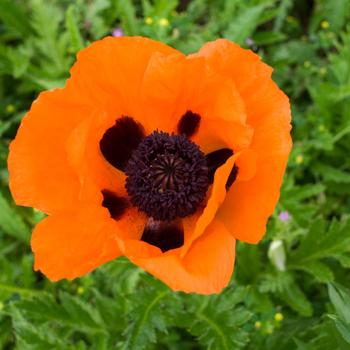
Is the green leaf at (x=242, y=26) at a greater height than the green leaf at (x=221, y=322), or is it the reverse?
the green leaf at (x=242, y=26)

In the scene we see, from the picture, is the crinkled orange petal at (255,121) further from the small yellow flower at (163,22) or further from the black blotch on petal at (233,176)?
Result: the small yellow flower at (163,22)

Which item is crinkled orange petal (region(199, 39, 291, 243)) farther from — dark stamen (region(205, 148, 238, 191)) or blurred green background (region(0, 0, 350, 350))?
blurred green background (region(0, 0, 350, 350))

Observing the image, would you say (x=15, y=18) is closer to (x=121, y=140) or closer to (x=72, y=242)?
(x=121, y=140)

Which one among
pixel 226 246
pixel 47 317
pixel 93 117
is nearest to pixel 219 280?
pixel 226 246

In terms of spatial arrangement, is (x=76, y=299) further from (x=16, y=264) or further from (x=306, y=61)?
(x=306, y=61)

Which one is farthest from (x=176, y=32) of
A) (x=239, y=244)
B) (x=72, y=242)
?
(x=72, y=242)


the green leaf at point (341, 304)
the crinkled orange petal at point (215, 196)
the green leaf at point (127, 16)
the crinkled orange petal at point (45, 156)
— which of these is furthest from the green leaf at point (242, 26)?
the green leaf at point (341, 304)
